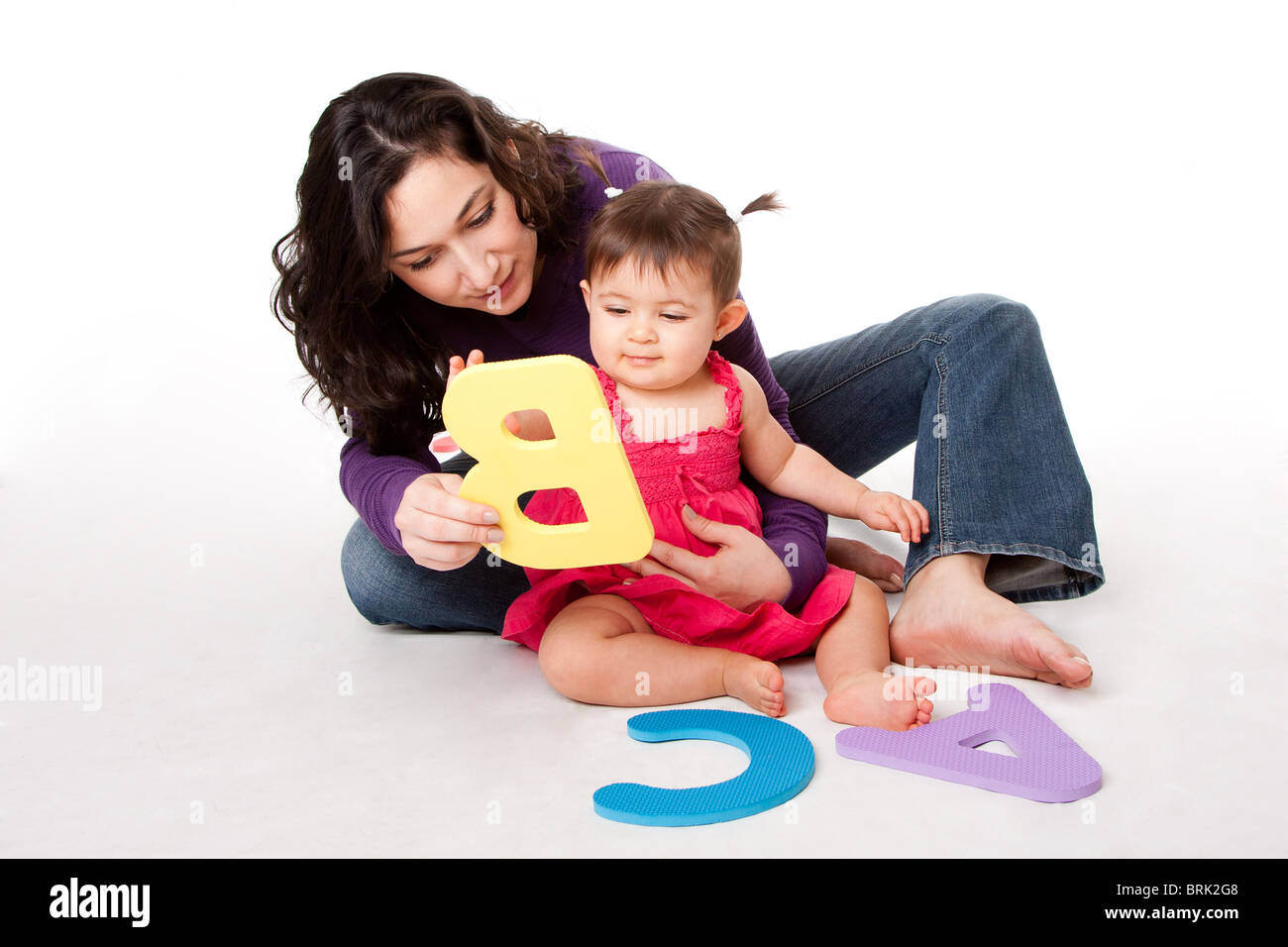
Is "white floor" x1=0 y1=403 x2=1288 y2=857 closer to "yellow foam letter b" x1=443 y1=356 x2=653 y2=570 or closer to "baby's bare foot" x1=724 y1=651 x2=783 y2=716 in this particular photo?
"baby's bare foot" x1=724 y1=651 x2=783 y2=716

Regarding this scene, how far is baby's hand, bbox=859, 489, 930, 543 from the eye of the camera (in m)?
1.75

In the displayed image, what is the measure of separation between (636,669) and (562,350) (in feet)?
1.88

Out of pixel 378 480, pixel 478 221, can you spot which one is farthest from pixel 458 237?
pixel 378 480

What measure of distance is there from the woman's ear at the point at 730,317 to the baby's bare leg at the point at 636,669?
1.49 ft

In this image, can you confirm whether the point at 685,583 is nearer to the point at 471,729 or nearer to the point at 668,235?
the point at 471,729

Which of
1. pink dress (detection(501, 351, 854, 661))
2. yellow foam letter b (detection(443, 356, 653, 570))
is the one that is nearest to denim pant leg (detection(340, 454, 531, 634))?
pink dress (detection(501, 351, 854, 661))

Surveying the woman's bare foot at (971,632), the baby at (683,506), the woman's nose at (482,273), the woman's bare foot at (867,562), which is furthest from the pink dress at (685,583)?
the woman's bare foot at (867,562)

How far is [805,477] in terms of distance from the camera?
6.00 ft

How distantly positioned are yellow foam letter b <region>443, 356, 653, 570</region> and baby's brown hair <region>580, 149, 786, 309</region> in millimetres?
251

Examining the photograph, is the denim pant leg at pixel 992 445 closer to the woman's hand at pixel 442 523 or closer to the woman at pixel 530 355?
the woman at pixel 530 355

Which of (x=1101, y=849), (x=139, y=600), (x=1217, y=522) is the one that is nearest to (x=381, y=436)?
(x=139, y=600)

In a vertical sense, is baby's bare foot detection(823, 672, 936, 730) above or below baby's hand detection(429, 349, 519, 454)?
below

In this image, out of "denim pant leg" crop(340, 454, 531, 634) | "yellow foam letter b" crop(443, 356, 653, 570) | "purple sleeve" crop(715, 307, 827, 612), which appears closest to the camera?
"yellow foam letter b" crop(443, 356, 653, 570)

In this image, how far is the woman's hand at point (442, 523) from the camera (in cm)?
148
